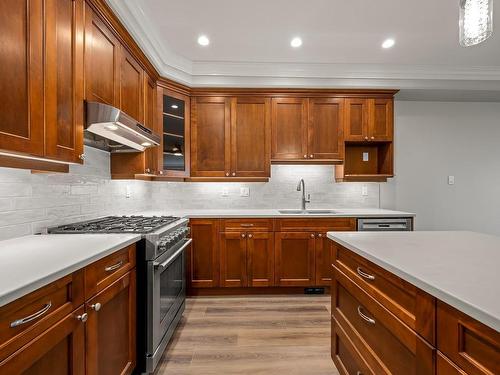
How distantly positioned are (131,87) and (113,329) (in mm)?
1915

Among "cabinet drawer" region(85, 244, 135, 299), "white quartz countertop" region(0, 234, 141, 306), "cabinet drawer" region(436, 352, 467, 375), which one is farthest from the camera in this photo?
"cabinet drawer" region(85, 244, 135, 299)

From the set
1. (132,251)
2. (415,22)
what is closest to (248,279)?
(132,251)

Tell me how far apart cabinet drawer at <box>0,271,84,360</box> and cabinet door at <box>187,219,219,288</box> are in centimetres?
183

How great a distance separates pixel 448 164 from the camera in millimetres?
3725

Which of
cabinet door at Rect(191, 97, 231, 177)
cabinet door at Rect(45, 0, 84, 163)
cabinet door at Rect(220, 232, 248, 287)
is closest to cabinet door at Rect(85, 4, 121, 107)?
cabinet door at Rect(45, 0, 84, 163)

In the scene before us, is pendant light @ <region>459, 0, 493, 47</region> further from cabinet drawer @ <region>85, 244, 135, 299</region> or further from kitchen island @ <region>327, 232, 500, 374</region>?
cabinet drawer @ <region>85, 244, 135, 299</region>

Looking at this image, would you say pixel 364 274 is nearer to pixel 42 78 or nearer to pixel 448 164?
pixel 42 78

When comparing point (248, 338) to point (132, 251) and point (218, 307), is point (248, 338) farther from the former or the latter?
point (132, 251)

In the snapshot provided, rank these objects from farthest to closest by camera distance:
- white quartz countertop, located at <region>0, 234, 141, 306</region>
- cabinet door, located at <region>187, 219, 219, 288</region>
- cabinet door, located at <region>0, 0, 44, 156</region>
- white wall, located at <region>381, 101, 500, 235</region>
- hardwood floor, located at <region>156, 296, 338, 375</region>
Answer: white wall, located at <region>381, 101, 500, 235</region>, cabinet door, located at <region>187, 219, 219, 288</region>, hardwood floor, located at <region>156, 296, 338, 375</region>, cabinet door, located at <region>0, 0, 44, 156</region>, white quartz countertop, located at <region>0, 234, 141, 306</region>

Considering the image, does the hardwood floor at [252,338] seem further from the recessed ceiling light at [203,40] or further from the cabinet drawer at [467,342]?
the recessed ceiling light at [203,40]

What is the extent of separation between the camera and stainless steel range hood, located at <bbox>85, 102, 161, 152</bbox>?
1654 millimetres

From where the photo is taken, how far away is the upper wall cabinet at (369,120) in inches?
131

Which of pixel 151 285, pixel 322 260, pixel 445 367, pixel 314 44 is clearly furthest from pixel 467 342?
pixel 314 44

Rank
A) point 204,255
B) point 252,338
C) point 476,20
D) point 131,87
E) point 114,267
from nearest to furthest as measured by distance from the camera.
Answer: point 476,20
point 114,267
point 252,338
point 131,87
point 204,255
